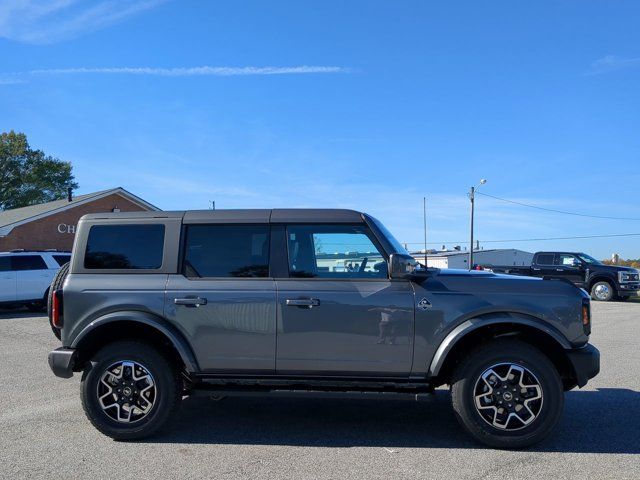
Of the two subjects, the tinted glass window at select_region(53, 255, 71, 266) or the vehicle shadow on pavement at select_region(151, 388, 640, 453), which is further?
the tinted glass window at select_region(53, 255, 71, 266)

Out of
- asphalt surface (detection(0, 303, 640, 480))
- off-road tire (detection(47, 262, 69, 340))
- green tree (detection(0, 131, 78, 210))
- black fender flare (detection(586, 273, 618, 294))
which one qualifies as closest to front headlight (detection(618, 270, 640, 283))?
black fender flare (detection(586, 273, 618, 294))

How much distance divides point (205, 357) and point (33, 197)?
56.3 m

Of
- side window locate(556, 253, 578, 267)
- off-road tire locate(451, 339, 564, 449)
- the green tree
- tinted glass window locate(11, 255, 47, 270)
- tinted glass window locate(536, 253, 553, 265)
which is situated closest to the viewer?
off-road tire locate(451, 339, 564, 449)

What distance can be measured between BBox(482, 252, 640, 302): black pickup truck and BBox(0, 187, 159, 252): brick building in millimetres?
21913

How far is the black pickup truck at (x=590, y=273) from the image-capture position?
22203 mm

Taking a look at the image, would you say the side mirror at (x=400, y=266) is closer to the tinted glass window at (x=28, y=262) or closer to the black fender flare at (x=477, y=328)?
the black fender flare at (x=477, y=328)

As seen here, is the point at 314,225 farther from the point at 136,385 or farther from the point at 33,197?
the point at 33,197

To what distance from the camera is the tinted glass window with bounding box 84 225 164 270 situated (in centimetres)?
508

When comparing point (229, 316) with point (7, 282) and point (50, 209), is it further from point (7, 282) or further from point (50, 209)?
point (50, 209)

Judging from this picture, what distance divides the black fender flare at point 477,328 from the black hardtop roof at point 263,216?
128 cm

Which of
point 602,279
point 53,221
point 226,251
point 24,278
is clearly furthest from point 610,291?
point 53,221

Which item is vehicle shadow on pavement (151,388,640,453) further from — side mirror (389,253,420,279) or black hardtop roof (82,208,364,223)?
black hardtop roof (82,208,364,223)

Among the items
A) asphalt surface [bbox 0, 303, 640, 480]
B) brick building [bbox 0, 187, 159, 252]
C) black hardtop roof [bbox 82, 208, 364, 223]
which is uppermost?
brick building [bbox 0, 187, 159, 252]

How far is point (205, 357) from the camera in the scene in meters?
4.84
